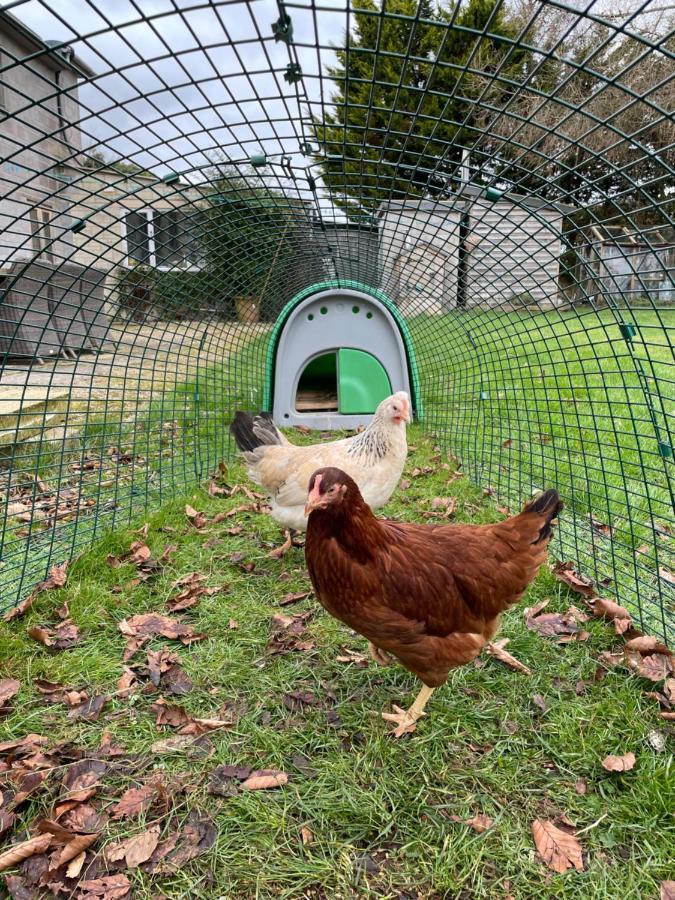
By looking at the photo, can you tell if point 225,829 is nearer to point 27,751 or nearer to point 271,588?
point 27,751

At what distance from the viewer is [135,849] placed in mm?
1418

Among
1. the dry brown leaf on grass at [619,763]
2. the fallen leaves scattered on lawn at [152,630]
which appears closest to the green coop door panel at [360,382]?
the fallen leaves scattered on lawn at [152,630]

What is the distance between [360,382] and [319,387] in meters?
1.89

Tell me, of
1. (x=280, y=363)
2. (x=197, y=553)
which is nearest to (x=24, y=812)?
(x=197, y=553)

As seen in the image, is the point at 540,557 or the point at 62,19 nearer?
the point at 62,19

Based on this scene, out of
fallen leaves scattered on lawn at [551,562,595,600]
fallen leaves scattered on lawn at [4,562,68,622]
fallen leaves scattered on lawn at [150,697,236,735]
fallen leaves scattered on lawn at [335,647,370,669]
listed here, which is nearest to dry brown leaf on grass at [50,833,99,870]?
fallen leaves scattered on lawn at [150,697,236,735]

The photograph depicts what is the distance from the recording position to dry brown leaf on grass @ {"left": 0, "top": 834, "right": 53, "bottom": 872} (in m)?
1.36

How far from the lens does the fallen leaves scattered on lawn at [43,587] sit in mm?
2268

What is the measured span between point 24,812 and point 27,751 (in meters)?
0.23

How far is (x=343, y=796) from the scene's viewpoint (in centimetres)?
158

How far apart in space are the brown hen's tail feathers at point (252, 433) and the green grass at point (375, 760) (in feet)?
3.78

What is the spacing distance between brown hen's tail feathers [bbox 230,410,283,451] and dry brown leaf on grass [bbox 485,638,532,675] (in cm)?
184

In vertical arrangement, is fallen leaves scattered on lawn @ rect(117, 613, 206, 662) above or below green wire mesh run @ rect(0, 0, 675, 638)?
below

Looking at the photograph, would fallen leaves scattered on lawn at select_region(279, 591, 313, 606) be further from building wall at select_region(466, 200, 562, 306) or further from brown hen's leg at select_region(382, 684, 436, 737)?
building wall at select_region(466, 200, 562, 306)
